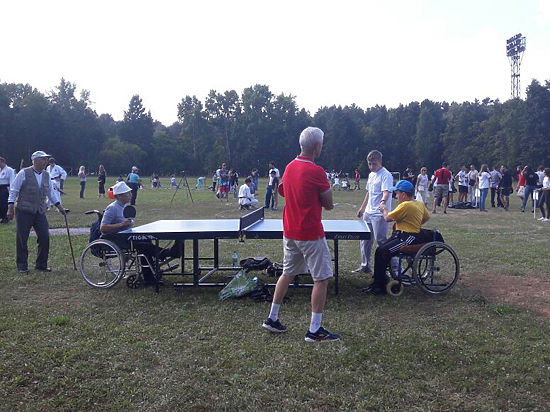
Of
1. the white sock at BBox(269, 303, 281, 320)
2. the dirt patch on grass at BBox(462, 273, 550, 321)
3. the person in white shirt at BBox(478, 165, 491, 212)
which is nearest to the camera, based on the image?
the white sock at BBox(269, 303, 281, 320)

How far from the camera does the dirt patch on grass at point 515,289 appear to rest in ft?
19.3

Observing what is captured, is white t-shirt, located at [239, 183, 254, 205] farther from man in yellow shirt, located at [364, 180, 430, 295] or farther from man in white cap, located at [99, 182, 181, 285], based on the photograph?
man in yellow shirt, located at [364, 180, 430, 295]

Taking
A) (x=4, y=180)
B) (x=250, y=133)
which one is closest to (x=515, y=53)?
(x=250, y=133)

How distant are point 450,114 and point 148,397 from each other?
281 ft

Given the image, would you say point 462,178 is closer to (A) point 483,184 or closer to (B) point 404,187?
(A) point 483,184

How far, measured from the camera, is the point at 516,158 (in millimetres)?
59844

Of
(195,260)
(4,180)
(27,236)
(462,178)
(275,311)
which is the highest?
(462,178)

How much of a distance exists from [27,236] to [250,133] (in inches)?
3017

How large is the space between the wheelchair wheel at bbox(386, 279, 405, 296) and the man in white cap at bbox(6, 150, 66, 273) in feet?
17.0

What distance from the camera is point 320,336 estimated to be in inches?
184

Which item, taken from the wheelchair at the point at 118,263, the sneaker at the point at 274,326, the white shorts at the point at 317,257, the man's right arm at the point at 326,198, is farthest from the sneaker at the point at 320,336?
the wheelchair at the point at 118,263

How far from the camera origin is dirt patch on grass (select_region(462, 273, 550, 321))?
232 inches

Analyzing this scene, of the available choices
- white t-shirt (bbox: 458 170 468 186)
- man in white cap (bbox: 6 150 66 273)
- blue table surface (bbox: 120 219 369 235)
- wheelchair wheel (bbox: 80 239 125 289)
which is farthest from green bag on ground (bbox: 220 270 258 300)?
white t-shirt (bbox: 458 170 468 186)

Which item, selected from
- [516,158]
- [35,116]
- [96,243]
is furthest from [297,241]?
[35,116]
